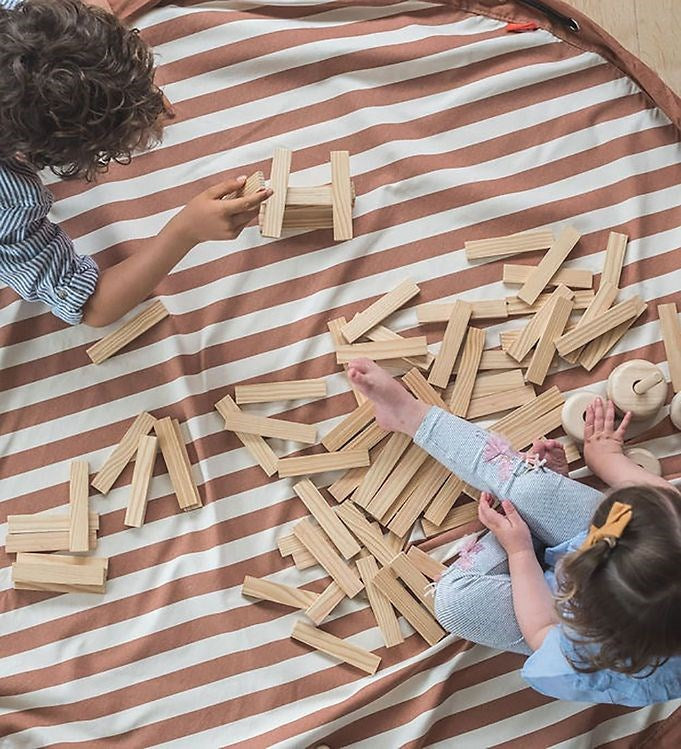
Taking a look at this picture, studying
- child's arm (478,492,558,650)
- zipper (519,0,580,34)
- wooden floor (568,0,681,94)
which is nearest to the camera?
child's arm (478,492,558,650)

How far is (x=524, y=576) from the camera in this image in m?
1.18

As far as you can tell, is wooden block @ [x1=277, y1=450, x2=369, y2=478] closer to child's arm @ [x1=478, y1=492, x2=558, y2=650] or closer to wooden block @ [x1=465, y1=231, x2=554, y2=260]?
child's arm @ [x1=478, y1=492, x2=558, y2=650]

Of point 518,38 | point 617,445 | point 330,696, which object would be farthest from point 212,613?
point 518,38

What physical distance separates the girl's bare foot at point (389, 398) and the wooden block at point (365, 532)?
0.41 ft

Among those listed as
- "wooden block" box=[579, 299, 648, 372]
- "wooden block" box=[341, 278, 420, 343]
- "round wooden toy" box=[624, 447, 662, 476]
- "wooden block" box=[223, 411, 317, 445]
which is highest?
"wooden block" box=[341, 278, 420, 343]

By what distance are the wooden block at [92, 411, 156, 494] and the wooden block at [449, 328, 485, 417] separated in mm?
406

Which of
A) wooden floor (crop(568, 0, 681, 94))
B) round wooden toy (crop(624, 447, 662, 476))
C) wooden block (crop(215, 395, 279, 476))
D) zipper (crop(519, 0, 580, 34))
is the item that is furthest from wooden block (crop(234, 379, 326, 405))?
wooden floor (crop(568, 0, 681, 94))

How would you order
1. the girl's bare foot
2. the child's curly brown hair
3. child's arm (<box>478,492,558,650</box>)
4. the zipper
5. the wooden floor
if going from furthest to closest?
the wooden floor
the zipper
the girl's bare foot
child's arm (<box>478,492,558,650</box>)
the child's curly brown hair

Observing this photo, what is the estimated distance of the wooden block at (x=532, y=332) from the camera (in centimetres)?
132

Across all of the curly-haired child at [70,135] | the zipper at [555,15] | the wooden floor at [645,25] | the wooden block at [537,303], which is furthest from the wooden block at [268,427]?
the wooden floor at [645,25]

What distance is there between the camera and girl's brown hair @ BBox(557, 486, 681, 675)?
3.21ft

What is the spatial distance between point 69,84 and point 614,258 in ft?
2.48

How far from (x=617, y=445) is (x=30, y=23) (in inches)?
33.8

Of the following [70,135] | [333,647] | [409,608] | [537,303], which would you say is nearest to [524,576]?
[409,608]
